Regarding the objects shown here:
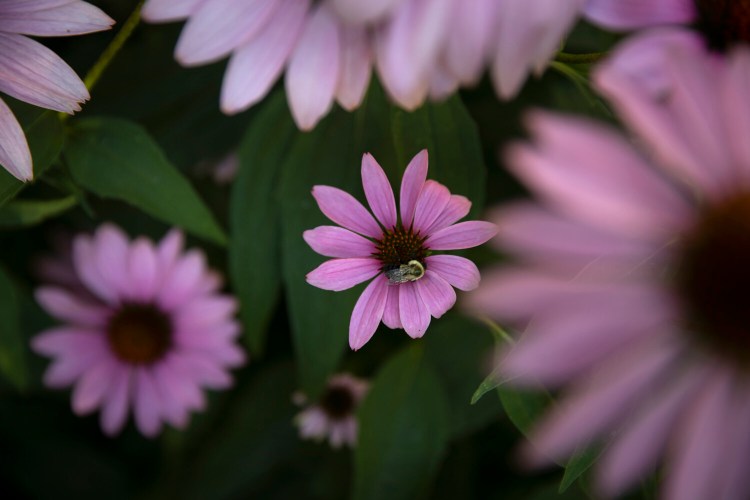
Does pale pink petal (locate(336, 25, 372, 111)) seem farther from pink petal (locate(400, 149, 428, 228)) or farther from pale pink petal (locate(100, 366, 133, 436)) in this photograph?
pale pink petal (locate(100, 366, 133, 436))

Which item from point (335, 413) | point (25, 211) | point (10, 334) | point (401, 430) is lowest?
point (335, 413)

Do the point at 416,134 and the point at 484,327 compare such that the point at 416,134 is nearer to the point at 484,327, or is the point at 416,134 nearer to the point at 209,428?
the point at 484,327

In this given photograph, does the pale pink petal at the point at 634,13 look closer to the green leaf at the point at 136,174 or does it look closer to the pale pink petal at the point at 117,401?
the green leaf at the point at 136,174

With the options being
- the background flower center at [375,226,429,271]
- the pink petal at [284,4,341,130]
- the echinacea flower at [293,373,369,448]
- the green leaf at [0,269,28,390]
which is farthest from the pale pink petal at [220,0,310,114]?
the echinacea flower at [293,373,369,448]

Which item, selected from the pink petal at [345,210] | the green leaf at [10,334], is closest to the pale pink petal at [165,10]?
the pink petal at [345,210]

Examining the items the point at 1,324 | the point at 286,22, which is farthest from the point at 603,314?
the point at 1,324

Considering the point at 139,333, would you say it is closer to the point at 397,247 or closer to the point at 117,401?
the point at 117,401

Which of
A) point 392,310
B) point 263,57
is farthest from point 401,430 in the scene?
point 263,57
